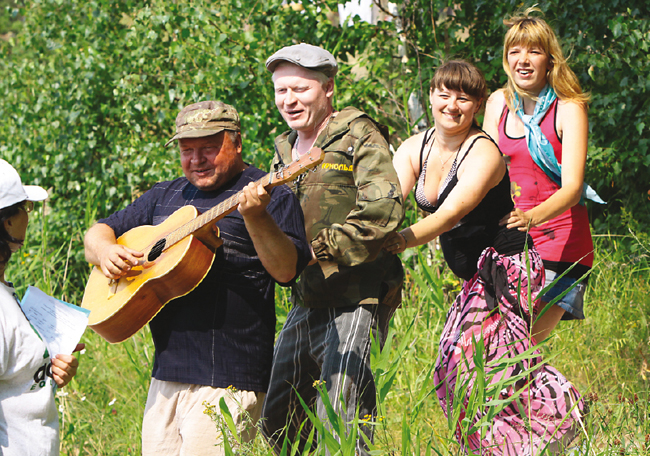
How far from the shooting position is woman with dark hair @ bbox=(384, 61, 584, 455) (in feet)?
8.63

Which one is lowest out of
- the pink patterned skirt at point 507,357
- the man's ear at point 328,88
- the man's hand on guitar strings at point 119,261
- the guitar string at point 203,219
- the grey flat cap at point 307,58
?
the pink patterned skirt at point 507,357

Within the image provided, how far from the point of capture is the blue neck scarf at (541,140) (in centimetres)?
316

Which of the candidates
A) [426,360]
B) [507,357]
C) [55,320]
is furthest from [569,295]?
[55,320]

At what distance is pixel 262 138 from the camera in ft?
17.2

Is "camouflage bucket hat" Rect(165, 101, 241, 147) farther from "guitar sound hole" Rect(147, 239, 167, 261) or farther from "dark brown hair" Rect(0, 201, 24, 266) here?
"dark brown hair" Rect(0, 201, 24, 266)

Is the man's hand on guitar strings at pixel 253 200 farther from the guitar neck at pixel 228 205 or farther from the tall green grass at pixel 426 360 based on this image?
the tall green grass at pixel 426 360

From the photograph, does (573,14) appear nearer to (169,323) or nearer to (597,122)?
(597,122)

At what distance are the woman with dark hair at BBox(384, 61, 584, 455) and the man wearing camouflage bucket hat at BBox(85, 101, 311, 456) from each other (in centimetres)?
51

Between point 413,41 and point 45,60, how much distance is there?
3411 millimetres

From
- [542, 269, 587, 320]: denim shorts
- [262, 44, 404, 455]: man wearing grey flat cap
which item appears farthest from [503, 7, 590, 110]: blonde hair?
[262, 44, 404, 455]: man wearing grey flat cap

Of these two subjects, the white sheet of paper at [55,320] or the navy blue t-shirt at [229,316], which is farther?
the navy blue t-shirt at [229,316]

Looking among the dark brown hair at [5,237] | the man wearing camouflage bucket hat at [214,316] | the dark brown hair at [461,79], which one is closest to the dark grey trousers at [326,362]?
the man wearing camouflage bucket hat at [214,316]

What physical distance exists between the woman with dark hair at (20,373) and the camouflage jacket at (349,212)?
0.95 m

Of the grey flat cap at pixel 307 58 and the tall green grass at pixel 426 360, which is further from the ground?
the grey flat cap at pixel 307 58
